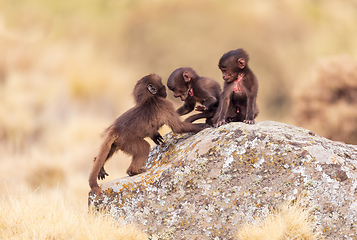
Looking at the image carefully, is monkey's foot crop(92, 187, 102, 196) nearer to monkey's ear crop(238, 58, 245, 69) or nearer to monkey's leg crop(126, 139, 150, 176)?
monkey's leg crop(126, 139, 150, 176)

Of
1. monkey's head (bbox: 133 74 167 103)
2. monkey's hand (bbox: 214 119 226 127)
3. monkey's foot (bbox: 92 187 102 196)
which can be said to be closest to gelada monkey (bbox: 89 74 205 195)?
monkey's head (bbox: 133 74 167 103)

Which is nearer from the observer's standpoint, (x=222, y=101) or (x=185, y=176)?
(x=185, y=176)

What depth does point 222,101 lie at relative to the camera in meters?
6.86

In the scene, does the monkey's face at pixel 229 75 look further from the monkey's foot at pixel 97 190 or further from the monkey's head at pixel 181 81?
the monkey's foot at pixel 97 190

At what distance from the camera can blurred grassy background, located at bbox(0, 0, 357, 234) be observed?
1480cm

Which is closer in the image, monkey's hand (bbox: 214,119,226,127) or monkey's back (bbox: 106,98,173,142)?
monkey's back (bbox: 106,98,173,142)

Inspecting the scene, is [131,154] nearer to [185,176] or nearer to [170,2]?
[185,176]

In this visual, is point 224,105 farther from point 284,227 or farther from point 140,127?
point 284,227

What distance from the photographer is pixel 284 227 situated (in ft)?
18.2

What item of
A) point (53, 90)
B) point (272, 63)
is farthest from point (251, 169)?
point (272, 63)

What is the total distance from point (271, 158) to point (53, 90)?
1336 cm

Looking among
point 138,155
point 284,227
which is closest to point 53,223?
point 138,155

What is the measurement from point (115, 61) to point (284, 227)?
17605 millimetres

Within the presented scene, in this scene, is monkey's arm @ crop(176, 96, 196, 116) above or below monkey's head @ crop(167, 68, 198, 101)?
below
